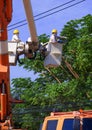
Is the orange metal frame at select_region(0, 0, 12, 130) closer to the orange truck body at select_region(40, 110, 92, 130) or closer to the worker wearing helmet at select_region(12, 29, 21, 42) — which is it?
the worker wearing helmet at select_region(12, 29, 21, 42)

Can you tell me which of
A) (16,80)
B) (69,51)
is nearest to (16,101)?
(69,51)

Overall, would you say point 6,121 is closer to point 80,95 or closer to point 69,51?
point 80,95

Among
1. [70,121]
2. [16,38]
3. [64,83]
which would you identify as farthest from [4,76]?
[64,83]

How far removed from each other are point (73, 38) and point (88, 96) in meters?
4.30

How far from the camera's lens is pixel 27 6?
9.88 meters

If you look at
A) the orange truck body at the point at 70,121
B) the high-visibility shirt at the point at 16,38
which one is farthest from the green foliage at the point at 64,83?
the high-visibility shirt at the point at 16,38

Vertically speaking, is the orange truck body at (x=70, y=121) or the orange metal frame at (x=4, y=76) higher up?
the orange metal frame at (x=4, y=76)

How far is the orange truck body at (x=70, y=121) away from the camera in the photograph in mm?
10852

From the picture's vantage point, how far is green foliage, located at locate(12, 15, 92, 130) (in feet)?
80.5

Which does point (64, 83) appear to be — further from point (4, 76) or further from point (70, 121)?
point (4, 76)

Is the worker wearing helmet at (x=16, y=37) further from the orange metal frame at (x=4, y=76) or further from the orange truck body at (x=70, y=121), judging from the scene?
the orange truck body at (x=70, y=121)

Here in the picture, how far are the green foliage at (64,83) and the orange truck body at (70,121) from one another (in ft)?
33.5

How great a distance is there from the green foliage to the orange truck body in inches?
403

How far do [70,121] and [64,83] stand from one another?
1429 cm
